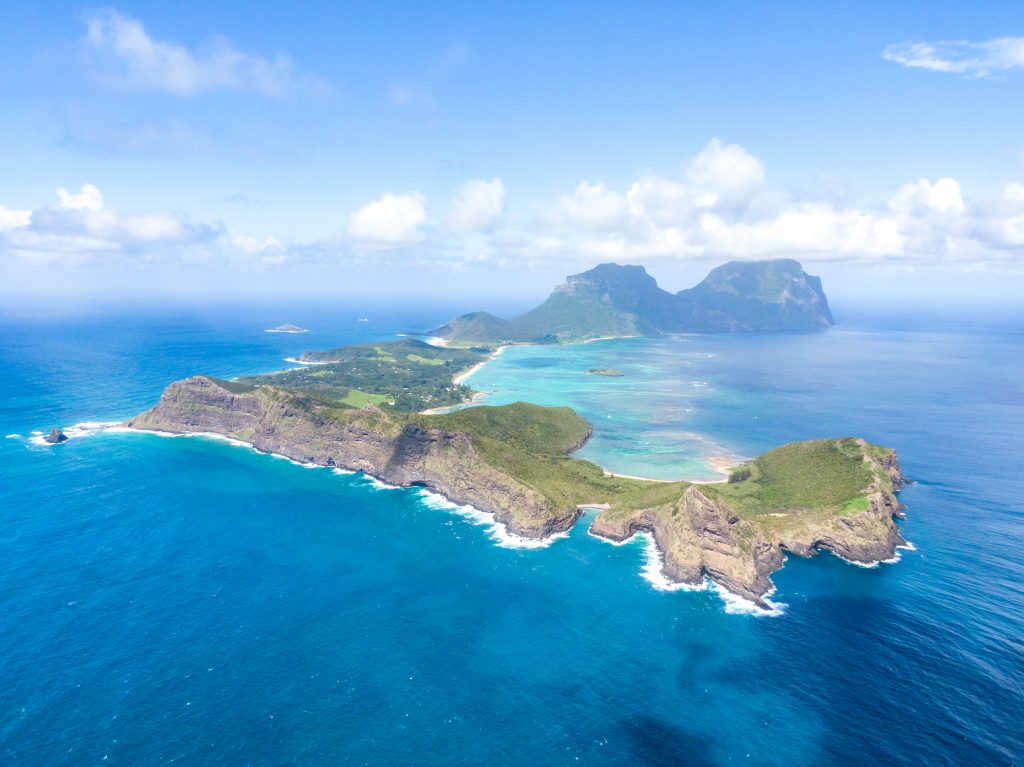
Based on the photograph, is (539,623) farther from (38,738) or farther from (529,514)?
(38,738)

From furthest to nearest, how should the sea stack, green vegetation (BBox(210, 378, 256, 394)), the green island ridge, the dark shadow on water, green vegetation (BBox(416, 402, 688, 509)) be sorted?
green vegetation (BBox(210, 378, 256, 394)) < the sea stack < green vegetation (BBox(416, 402, 688, 509)) < the green island ridge < the dark shadow on water

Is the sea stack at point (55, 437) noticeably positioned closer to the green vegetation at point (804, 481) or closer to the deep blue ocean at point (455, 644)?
the deep blue ocean at point (455, 644)

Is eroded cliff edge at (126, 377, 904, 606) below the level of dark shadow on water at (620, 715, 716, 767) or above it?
above


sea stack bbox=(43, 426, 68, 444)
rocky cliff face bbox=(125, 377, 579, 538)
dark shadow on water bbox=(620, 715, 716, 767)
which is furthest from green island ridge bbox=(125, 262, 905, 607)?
dark shadow on water bbox=(620, 715, 716, 767)

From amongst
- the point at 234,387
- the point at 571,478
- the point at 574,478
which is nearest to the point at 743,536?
the point at 574,478

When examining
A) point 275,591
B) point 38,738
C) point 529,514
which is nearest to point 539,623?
point 529,514

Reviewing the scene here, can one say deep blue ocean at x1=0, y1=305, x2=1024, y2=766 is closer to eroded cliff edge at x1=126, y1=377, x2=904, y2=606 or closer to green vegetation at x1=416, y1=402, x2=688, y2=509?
eroded cliff edge at x1=126, y1=377, x2=904, y2=606
